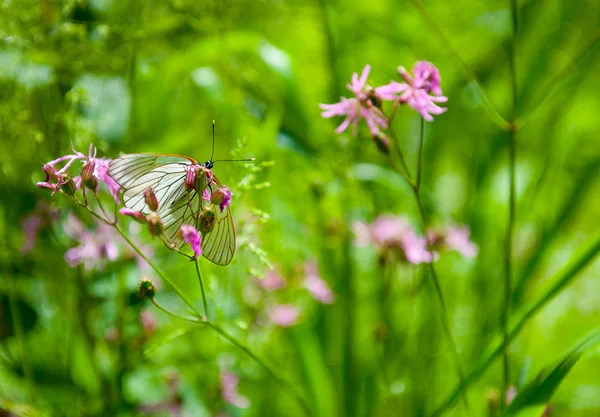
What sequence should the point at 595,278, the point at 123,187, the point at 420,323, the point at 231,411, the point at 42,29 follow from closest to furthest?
the point at 123,187
the point at 42,29
the point at 231,411
the point at 420,323
the point at 595,278

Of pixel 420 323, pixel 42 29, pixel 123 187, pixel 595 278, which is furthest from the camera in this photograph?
pixel 595 278

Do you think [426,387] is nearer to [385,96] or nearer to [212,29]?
[385,96]

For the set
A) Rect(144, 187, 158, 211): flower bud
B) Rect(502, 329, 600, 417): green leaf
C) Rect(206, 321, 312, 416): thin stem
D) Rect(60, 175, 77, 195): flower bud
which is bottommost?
Rect(502, 329, 600, 417): green leaf

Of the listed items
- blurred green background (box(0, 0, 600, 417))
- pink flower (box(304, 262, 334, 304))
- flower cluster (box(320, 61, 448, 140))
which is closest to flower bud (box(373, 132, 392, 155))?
flower cluster (box(320, 61, 448, 140))

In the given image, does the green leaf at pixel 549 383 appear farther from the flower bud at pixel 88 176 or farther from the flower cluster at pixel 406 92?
the flower bud at pixel 88 176

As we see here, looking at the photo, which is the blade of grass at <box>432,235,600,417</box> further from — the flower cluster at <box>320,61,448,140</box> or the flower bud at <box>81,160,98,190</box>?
the flower bud at <box>81,160,98,190</box>

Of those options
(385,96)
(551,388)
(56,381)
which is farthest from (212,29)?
(551,388)

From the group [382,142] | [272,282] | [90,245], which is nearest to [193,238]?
[382,142]

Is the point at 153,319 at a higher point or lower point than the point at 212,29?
lower
